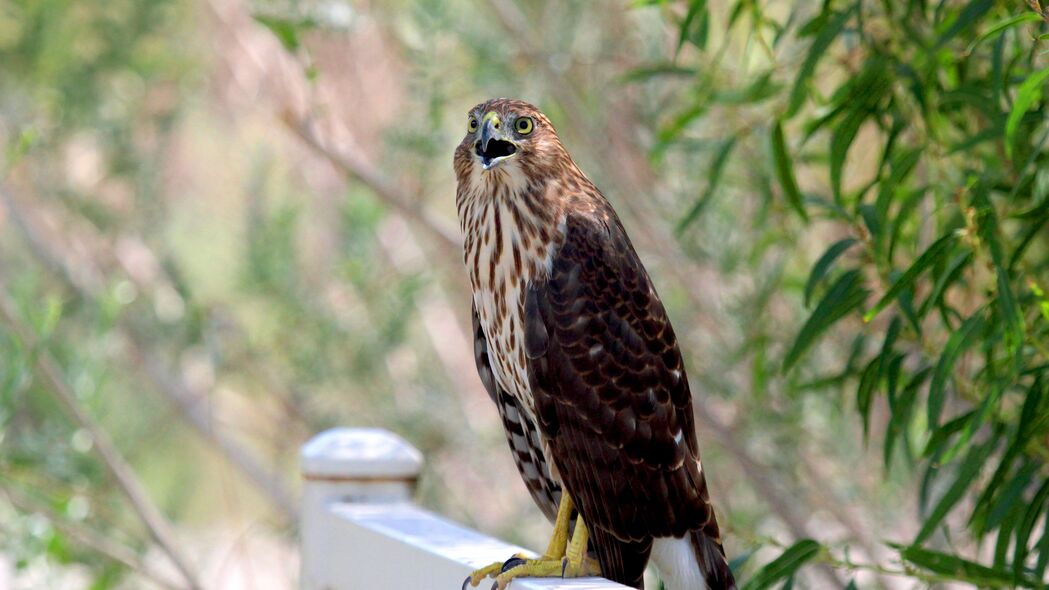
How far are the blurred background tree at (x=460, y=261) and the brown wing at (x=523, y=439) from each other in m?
0.34

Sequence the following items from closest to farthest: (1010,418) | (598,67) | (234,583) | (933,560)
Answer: (933,560) → (1010,418) → (598,67) → (234,583)

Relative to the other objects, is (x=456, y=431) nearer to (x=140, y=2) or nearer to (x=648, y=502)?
(x=140, y=2)

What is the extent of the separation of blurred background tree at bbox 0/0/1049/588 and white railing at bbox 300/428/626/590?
53 cm

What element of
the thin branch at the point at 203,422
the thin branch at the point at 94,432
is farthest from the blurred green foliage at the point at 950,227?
the thin branch at the point at 203,422

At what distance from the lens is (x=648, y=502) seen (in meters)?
1.77

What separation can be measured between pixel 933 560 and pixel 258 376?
281 centimetres

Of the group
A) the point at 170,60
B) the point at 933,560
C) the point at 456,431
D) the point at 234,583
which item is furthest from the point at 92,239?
the point at 234,583

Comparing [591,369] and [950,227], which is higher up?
[950,227]

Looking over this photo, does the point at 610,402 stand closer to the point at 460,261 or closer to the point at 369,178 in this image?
the point at 369,178

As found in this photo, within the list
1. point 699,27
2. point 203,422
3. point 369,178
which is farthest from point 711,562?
point 203,422

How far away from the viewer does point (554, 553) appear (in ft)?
5.90

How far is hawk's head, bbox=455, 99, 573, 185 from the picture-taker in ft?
6.01

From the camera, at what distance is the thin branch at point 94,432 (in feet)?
10.1

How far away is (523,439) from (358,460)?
29 centimetres
